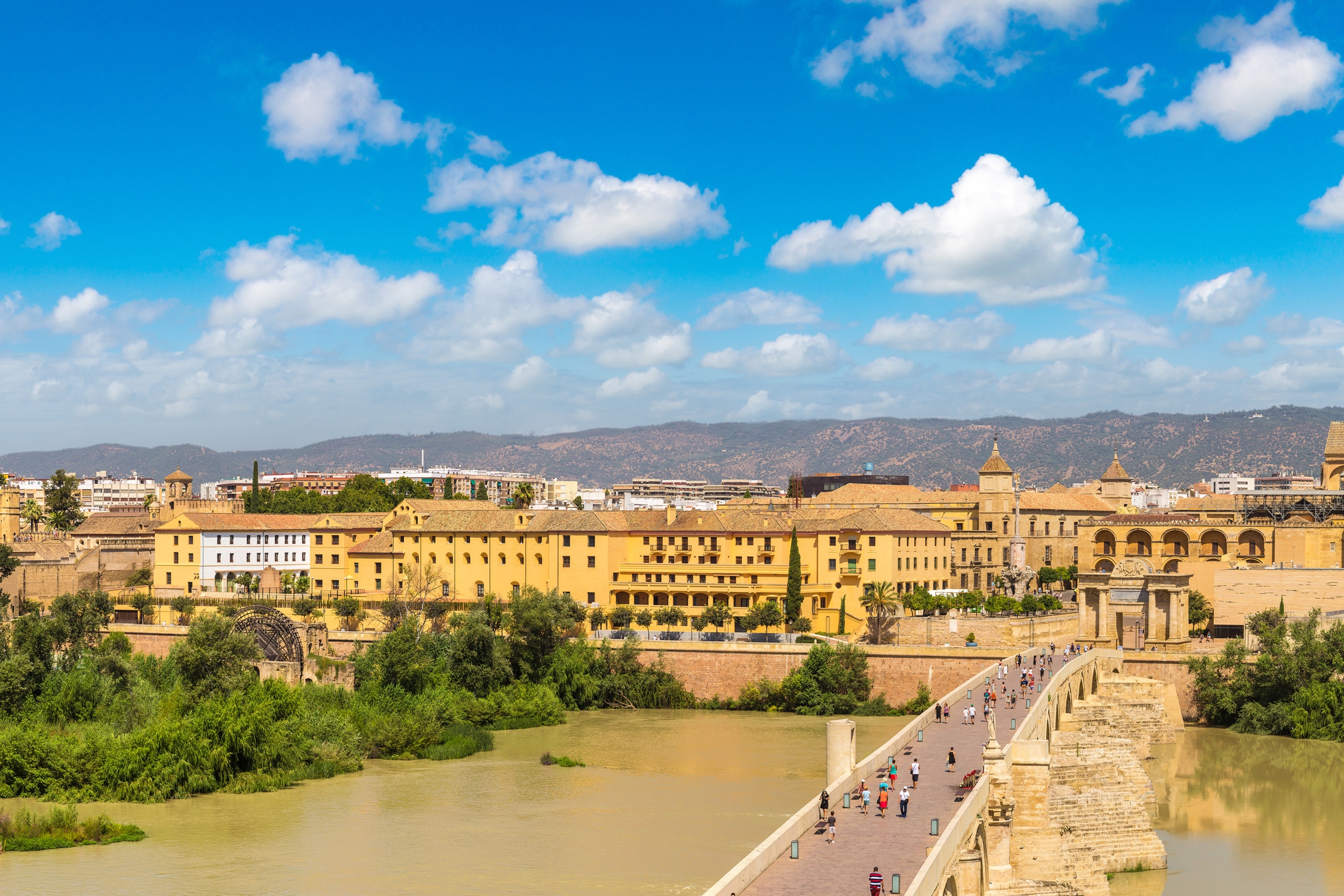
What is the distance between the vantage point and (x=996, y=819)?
28703 mm

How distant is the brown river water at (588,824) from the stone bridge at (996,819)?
6.45ft

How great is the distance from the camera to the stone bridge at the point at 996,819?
22.4 m

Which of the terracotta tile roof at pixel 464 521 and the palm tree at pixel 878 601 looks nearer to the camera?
the palm tree at pixel 878 601

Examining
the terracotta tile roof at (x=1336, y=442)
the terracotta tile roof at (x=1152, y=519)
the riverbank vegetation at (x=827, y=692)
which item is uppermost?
the terracotta tile roof at (x=1336, y=442)

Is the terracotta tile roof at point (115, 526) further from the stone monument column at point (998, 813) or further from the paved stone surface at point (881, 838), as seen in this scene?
the stone monument column at point (998, 813)

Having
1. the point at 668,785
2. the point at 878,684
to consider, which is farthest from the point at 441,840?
the point at 878,684

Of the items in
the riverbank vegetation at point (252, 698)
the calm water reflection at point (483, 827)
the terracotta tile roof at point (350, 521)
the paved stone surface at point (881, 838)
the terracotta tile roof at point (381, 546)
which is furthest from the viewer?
the terracotta tile roof at point (350, 521)

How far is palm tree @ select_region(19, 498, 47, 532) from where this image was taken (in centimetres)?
10775

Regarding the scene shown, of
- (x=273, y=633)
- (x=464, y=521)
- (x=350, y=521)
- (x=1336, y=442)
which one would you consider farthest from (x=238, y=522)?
(x=1336, y=442)

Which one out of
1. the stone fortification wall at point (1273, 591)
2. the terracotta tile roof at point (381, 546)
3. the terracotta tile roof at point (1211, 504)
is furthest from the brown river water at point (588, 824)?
the terracotta tile roof at point (1211, 504)

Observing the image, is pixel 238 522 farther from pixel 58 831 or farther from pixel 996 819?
pixel 996 819

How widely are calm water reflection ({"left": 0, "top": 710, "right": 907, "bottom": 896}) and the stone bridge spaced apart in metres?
6.88

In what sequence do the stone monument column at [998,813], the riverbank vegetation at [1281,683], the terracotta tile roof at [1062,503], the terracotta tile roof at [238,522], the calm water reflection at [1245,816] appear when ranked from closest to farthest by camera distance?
the stone monument column at [998,813], the calm water reflection at [1245,816], the riverbank vegetation at [1281,683], the terracotta tile roof at [238,522], the terracotta tile roof at [1062,503]

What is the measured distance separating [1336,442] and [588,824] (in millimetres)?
68886
